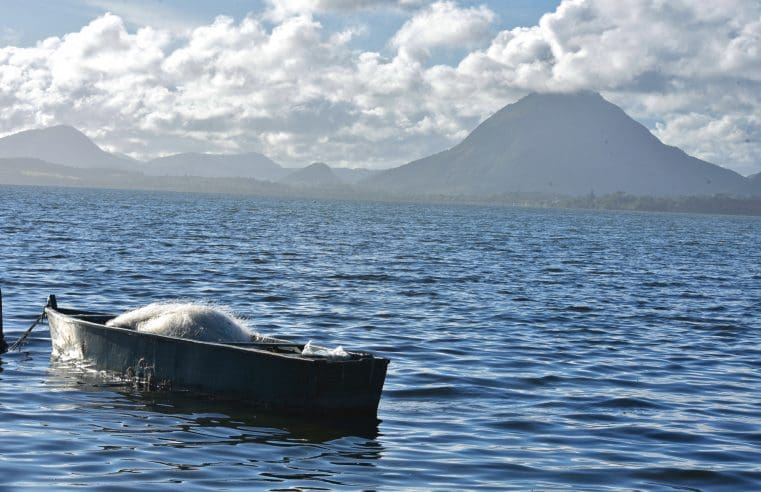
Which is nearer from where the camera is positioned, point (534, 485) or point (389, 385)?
point (534, 485)

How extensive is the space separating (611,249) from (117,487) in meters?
72.3

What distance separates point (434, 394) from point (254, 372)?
3.86m

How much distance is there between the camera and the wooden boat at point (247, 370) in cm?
1577

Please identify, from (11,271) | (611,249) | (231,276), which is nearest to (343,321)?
(231,276)

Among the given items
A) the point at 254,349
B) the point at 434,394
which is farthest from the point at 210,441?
the point at 434,394

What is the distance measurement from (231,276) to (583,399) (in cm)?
2445

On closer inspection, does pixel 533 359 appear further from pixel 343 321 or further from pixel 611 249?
pixel 611 249

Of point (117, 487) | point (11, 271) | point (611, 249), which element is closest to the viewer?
point (117, 487)

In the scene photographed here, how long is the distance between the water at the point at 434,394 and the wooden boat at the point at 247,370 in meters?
0.38

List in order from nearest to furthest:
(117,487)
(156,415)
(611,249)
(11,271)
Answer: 1. (117,487)
2. (156,415)
3. (11,271)
4. (611,249)

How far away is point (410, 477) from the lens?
42.6ft

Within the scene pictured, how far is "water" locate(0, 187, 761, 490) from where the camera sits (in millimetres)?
13258

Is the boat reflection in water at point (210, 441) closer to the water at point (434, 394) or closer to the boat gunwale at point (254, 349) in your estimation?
the water at point (434, 394)

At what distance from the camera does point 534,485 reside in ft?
42.1
